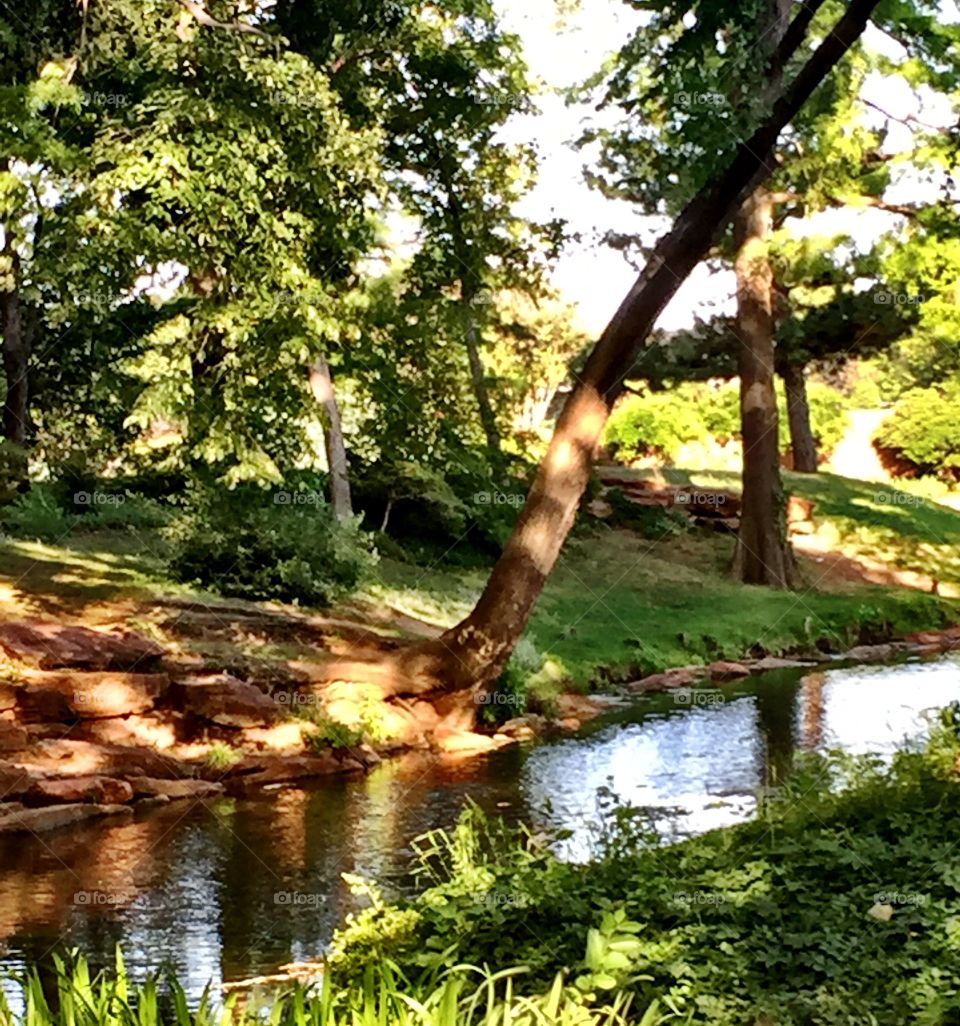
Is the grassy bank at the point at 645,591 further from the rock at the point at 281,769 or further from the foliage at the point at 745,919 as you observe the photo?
the foliage at the point at 745,919

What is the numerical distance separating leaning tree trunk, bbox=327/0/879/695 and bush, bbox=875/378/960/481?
30134 millimetres

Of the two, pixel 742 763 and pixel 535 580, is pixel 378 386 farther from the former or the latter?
pixel 742 763

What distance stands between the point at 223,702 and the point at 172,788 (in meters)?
1.45

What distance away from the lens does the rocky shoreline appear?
1220 centimetres

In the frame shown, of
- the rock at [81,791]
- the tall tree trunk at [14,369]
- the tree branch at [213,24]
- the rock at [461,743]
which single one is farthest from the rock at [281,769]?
the tall tree trunk at [14,369]

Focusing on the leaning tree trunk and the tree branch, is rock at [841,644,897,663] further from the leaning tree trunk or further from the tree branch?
the tree branch

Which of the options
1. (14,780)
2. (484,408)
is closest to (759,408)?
(484,408)

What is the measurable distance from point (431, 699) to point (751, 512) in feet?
45.2

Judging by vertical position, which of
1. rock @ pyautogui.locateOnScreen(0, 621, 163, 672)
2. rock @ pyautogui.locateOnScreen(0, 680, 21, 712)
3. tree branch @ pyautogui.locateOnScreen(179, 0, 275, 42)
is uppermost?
tree branch @ pyautogui.locateOnScreen(179, 0, 275, 42)

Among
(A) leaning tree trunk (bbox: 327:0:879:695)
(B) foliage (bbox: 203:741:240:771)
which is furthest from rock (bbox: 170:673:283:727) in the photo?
(A) leaning tree trunk (bbox: 327:0:879:695)

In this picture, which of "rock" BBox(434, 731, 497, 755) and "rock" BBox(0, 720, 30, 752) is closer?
"rock" BBox(0, 720, 30, 752)

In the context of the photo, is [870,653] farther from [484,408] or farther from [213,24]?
[213,24]

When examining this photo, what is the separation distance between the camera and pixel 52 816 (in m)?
11.5

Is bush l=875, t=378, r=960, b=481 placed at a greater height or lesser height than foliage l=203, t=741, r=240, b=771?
greater
